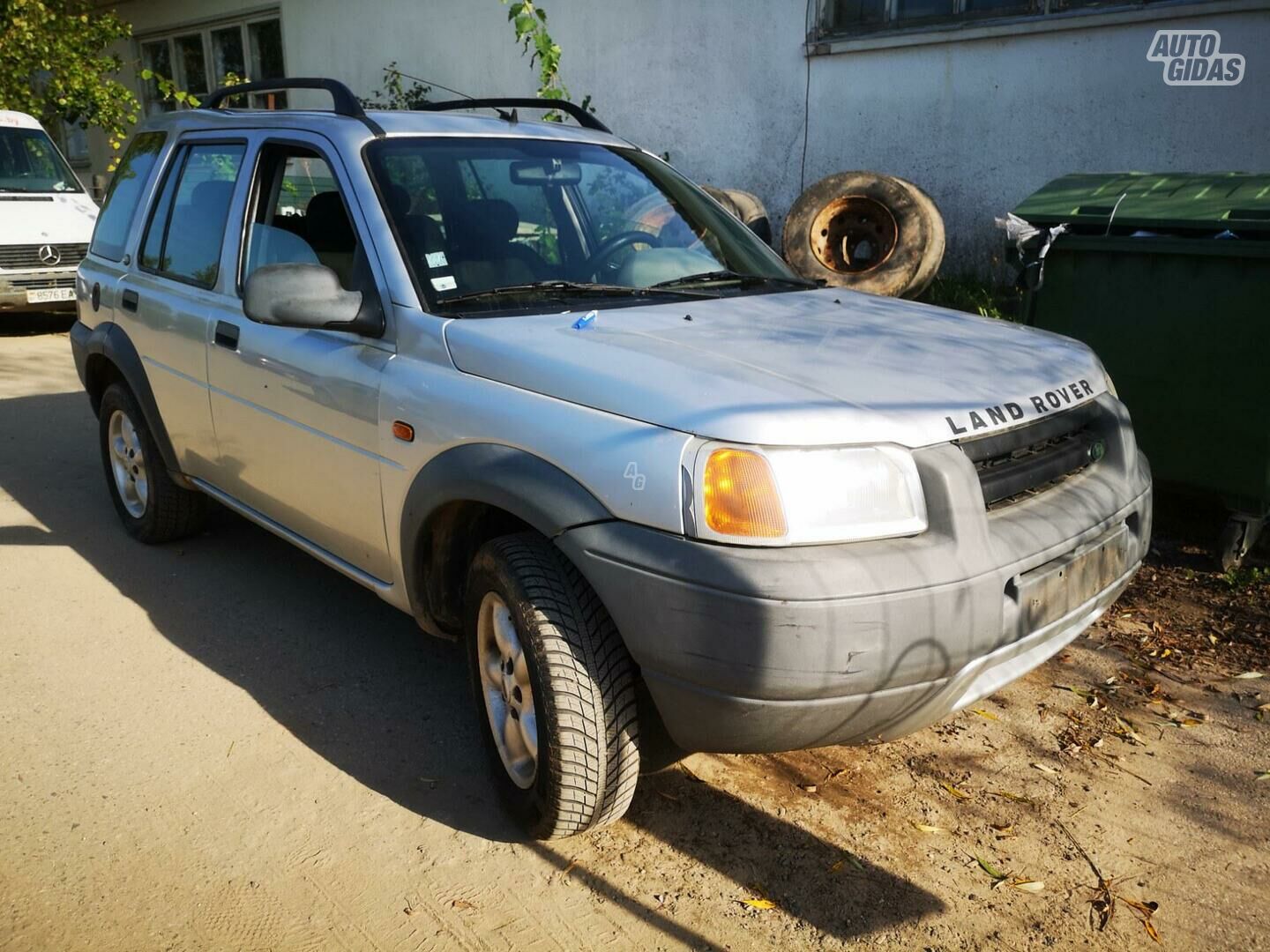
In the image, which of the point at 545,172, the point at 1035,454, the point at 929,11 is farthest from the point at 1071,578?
the point at 929,11

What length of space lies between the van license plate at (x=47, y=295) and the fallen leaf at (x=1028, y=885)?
10600 millimetres

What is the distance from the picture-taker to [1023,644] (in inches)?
105

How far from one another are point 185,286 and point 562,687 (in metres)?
2.63

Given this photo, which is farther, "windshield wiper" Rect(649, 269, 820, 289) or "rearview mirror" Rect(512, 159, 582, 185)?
"rearview mirror" Rect(512, 159, 582, 185)

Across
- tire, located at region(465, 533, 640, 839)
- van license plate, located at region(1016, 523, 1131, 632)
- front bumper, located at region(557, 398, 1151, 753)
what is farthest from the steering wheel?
van license plate, located at region(1016, 523, 1131, 632)

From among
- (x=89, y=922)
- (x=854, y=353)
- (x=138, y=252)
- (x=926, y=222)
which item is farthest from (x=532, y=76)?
(x=89, y=922)

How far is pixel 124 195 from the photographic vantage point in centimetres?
508

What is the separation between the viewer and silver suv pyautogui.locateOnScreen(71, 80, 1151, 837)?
96.4 inches

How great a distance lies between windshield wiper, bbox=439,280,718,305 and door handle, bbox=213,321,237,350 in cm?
113

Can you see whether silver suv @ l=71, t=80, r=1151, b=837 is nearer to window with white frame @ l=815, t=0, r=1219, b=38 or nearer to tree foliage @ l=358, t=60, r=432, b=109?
window with white frame @ l=815, t=0, r=1219, b=38

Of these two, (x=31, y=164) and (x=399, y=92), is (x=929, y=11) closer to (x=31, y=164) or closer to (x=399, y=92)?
(x=399, y=92)

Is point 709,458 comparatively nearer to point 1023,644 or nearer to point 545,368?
point 545,368

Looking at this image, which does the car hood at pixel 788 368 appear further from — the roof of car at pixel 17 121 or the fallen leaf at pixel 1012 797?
the roof of car at pixel 17 121

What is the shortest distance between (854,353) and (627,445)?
0.76 metres
